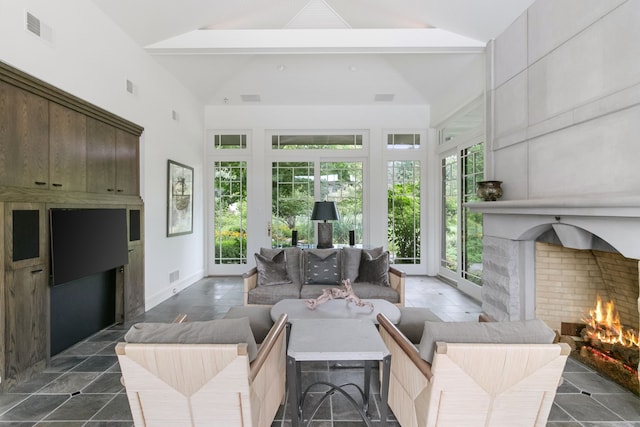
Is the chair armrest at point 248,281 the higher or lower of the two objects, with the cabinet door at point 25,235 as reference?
lower

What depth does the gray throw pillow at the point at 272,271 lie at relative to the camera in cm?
372

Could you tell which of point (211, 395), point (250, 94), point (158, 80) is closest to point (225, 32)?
point (158, 80)

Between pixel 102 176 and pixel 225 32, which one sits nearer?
pixel 102 176

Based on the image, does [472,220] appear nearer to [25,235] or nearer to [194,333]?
[194,333]

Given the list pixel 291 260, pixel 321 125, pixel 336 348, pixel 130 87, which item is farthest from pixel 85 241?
pixel 321 125

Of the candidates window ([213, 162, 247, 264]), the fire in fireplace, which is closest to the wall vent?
window ([213, 162, 247, 264])

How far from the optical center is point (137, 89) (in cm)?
393

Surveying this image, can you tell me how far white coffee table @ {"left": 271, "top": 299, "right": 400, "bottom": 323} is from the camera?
2.59 meters

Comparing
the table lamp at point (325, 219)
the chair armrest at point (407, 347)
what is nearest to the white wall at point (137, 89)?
the table lamp at point (325, 219)

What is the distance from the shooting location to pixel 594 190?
2.42 m

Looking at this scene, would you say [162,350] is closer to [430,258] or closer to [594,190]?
[594,190]

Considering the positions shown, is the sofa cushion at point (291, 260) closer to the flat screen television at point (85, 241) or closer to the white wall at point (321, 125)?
the flat screen television at point (85, 241)

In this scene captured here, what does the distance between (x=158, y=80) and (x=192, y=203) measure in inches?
80.1

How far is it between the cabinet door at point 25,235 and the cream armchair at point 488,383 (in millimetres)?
2904
